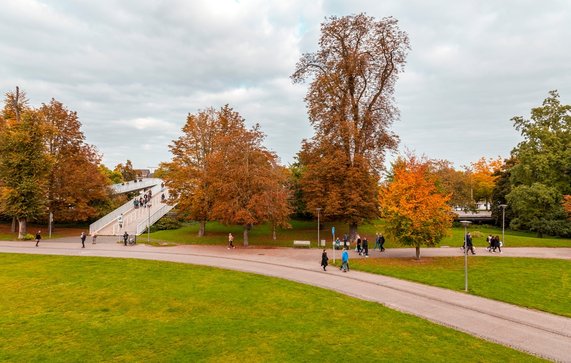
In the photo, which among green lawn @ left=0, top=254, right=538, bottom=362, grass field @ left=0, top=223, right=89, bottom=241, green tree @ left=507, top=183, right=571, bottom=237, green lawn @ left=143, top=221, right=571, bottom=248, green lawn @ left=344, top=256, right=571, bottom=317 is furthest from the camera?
green tree @ left=507, top=183, right=571, bottom=237

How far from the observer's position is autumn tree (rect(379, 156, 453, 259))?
2481cm

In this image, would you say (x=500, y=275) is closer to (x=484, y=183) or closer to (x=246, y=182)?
(x=246, y=182)

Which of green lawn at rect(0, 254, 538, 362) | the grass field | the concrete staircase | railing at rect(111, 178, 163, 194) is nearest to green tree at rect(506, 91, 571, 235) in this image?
green lawn at rect(0, 254, 538, 362)

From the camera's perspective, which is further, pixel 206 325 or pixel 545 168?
pixel 545 168

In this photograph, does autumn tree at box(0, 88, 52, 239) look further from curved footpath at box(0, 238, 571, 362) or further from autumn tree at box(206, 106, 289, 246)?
autumn tree at box(206, 106, 289, 246)

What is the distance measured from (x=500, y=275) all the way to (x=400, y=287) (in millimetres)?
7193

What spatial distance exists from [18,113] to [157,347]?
131 feet

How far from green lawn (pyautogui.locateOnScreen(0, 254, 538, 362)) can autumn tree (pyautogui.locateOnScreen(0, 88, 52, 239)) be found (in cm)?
1935

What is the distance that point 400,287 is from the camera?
18859mm

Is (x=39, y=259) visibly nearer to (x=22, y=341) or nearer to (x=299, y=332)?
(x=22, y=341)

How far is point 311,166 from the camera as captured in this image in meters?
35.7

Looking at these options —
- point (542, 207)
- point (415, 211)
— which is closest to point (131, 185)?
point (415, 211)

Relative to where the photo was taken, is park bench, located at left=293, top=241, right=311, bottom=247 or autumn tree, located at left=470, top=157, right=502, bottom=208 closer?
park bench, located at left=293, top=241, right=311, bottom=247

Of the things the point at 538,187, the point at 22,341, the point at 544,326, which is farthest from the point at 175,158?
the point at 538,187
